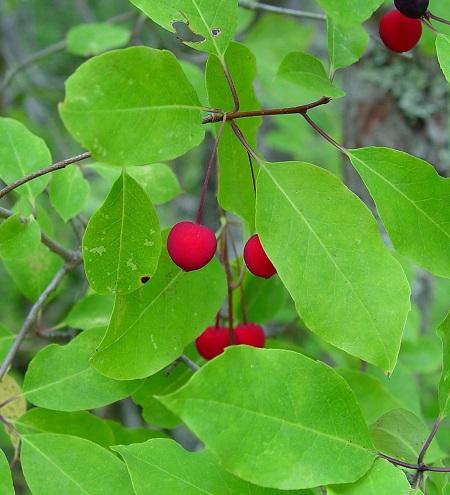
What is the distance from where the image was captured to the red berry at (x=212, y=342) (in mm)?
1046

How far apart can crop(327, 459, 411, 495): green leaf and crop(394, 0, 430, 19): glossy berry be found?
0.46 meters

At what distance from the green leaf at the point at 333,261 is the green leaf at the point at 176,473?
169 mm

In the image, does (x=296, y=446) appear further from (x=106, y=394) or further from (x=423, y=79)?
(x=423, y=79)

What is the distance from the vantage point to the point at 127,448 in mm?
747

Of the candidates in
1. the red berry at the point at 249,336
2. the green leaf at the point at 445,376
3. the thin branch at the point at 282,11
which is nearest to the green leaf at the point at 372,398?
the red berry at the point at 249,336

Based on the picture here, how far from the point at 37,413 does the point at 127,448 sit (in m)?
0.28

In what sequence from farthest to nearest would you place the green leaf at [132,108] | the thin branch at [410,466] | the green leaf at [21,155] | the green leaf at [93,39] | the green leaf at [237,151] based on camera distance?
the green leaf at [93,39] < the green leaf at [21,155] < the green leaf at [237,151] < the thin branch at [410,466] < the green leaf at [132,108]

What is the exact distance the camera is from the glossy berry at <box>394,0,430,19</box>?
83 cm

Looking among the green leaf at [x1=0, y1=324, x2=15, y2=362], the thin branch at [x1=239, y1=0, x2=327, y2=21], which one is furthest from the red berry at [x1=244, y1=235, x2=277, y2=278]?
the thin branch at [x1=239, y1=0, x2=327, y2=21]

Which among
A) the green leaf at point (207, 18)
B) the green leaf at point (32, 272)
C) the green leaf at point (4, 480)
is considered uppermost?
the green leaf at point (207, 18)

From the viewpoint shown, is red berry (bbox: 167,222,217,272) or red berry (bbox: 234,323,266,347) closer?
red berry (bbox: 167,222,217,272)

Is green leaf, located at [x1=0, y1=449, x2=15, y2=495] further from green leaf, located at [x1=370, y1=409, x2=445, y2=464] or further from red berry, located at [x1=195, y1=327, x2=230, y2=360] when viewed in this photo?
green leaf, located at [x1=370, y1=409, x2=445, y2=464]

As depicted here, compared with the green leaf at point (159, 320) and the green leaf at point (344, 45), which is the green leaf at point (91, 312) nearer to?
the green leaf at point (159, 320)

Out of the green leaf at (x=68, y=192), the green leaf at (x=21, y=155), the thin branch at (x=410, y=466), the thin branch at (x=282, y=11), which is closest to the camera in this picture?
the thin branch at (x=410, y=466)
